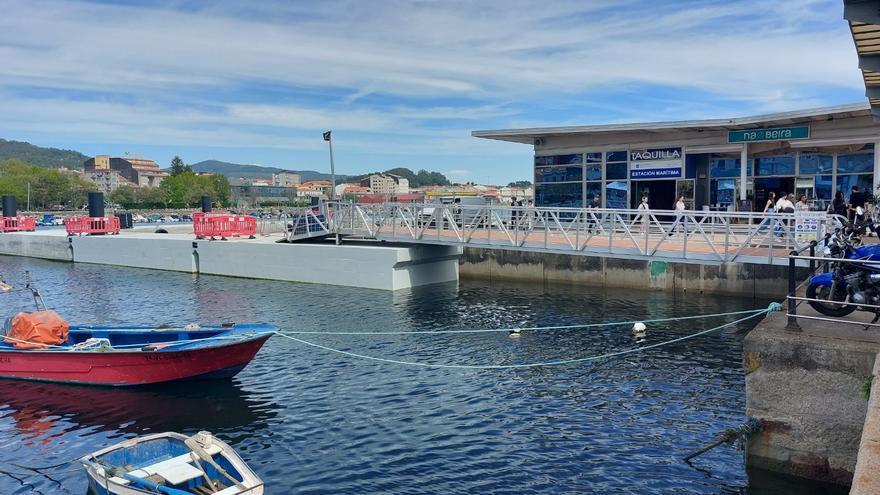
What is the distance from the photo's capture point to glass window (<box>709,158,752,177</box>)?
3019 centimetres

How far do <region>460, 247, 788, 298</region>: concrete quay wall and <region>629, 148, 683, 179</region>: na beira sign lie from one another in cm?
557

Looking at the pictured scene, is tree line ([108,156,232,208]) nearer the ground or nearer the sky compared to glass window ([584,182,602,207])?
nearer the sky

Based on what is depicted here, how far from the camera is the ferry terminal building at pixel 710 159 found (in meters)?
26.5

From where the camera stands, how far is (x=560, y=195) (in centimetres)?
3366

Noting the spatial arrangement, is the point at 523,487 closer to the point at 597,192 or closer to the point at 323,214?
the point at 323,214

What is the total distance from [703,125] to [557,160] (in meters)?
7.84

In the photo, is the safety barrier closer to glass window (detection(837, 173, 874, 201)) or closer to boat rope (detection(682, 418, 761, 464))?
glass window (detection(837, 173, 874, 201))

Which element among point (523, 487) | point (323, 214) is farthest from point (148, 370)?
point (323, 214)

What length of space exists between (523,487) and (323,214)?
897 inches

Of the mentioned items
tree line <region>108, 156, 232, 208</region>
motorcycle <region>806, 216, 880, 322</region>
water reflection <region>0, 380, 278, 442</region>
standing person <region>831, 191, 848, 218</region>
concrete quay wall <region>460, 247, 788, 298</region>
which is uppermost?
tree line <region>108, 156, 232, 208</region>

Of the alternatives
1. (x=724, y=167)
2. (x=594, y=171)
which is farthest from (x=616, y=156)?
(x=724, y=167)

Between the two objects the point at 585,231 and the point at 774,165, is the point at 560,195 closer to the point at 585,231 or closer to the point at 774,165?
the point at 774,165


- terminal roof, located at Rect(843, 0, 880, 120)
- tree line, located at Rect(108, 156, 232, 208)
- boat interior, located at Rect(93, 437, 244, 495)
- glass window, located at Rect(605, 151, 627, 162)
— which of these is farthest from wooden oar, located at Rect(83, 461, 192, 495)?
tree line, located at Rect(108, 156, 232, 208)

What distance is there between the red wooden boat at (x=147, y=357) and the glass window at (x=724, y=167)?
2401cm
